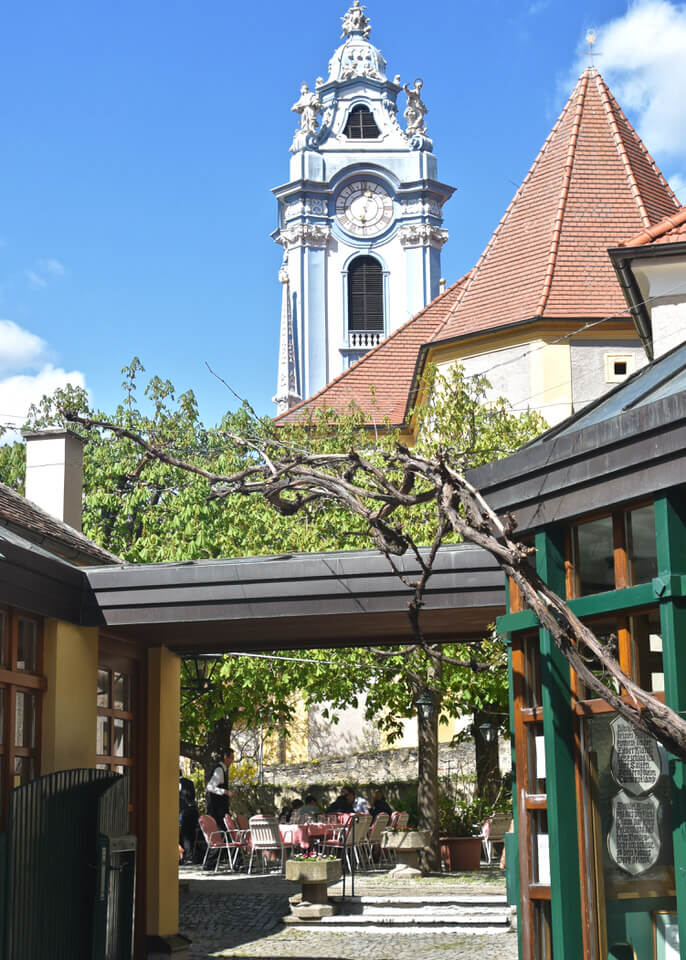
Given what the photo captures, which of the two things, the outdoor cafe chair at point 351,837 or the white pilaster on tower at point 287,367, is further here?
the white pilaster on tower at point 287,367

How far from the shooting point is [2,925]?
9.50 m

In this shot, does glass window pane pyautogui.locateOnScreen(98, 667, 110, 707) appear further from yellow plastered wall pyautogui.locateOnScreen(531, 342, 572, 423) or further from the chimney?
yellow plastered wall pyautogui.locateOnScreen(531, 342, 572, 423)

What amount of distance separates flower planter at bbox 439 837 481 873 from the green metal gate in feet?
40.3

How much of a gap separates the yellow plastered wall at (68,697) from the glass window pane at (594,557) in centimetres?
498

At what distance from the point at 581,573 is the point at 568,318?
2187cm

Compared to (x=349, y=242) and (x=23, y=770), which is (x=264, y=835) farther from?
(x=349, y=242)

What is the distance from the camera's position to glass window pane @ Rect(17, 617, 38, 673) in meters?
10.9

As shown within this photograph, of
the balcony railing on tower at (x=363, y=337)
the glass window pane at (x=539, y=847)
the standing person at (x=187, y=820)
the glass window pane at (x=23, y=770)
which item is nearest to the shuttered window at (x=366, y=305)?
the balcony railing on tower at (x=363, y=337)

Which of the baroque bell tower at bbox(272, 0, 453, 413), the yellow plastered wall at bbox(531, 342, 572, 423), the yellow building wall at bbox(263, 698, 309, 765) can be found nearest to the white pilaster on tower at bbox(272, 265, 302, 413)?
the baroque bell tower at bbox(272, 0, 453, 413)

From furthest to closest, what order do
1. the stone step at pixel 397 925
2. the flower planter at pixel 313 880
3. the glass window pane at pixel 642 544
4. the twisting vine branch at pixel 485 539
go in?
1. the flower planter at pixel 313 880
2. the stone step at pixel 397 925
3. the glass window pane at pixel 642 544
4. the twisting vine branch at pixel 485 539

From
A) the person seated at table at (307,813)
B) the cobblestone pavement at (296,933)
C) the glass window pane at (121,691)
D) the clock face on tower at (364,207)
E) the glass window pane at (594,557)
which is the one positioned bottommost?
the cobblestone pavement at (296,933)

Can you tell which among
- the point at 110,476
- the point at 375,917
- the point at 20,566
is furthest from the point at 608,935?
the point at 110,476

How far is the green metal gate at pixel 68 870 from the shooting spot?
32.1 ft

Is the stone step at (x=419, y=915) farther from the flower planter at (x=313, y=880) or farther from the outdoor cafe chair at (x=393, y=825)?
the outdoor cafe chair at (x=393, y=825)
